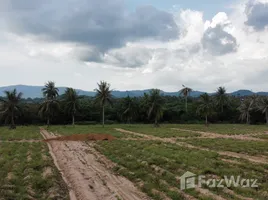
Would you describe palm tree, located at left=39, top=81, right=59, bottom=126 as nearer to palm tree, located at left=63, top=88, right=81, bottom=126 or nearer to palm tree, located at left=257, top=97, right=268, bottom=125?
palm tree, located at left=63, top=88, right=81, bottom=126

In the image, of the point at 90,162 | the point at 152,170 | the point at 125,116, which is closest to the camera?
the point at 152,170

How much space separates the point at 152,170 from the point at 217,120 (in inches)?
3375

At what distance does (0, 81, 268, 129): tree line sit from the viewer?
66.4 m

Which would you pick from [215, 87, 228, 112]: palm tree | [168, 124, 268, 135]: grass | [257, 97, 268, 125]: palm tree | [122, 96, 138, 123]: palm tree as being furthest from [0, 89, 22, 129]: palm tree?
[257, 97, 268, 125]: palm tree

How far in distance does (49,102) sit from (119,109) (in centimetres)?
2517

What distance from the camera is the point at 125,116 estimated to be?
84625 millimetres

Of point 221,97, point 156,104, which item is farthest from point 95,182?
point 221,97

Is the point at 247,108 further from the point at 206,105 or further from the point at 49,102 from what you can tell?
the point at 49,102

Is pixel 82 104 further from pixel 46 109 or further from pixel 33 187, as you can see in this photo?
pixel 33 187

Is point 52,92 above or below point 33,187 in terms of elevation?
above

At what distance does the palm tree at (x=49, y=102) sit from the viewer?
6912 cm

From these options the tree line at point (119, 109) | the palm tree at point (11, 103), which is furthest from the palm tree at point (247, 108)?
the palm tree at point (11, 103)

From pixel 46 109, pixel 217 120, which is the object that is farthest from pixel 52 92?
pixel 217 120

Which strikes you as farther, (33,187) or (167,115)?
(167,115)
